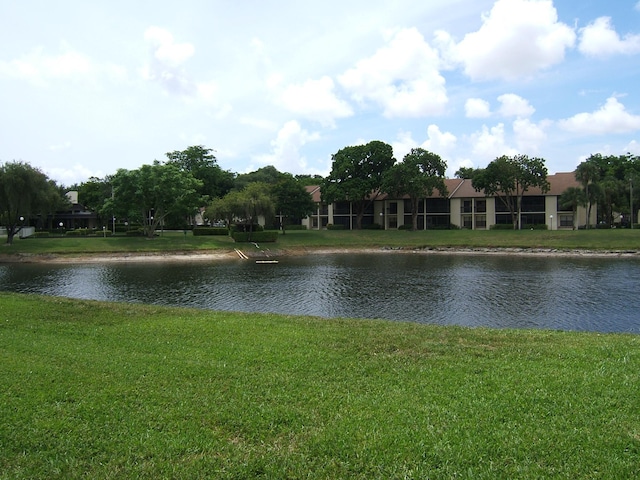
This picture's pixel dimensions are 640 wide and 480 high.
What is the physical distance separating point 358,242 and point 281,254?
1175cm

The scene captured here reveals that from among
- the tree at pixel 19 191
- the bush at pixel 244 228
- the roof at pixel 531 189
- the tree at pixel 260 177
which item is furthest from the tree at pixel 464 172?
the tree at pixel 19 191

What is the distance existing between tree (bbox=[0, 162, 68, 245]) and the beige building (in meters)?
41.0

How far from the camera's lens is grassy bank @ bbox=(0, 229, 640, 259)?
48.2 m

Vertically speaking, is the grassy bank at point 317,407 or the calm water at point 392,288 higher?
the grassy bank at point 317,407

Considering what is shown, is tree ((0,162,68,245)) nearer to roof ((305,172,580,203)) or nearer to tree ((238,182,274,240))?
tree ((238,182,274,240))

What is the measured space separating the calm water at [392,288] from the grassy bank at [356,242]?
8.32 m

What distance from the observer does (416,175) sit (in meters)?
67.1

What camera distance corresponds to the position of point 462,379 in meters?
6.95

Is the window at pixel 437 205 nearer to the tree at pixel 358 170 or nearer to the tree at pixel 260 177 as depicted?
the tree at pixel 358 170

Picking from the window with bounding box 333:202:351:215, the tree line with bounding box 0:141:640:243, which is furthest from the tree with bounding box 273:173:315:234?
the window with bounding box 333:202:351:215

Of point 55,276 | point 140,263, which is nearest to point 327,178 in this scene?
point 140,263

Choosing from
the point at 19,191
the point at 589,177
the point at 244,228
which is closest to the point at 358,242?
the point at 244,228

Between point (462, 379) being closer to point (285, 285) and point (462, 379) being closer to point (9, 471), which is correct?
point (9, 471)

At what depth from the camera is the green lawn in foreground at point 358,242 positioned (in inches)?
1903
